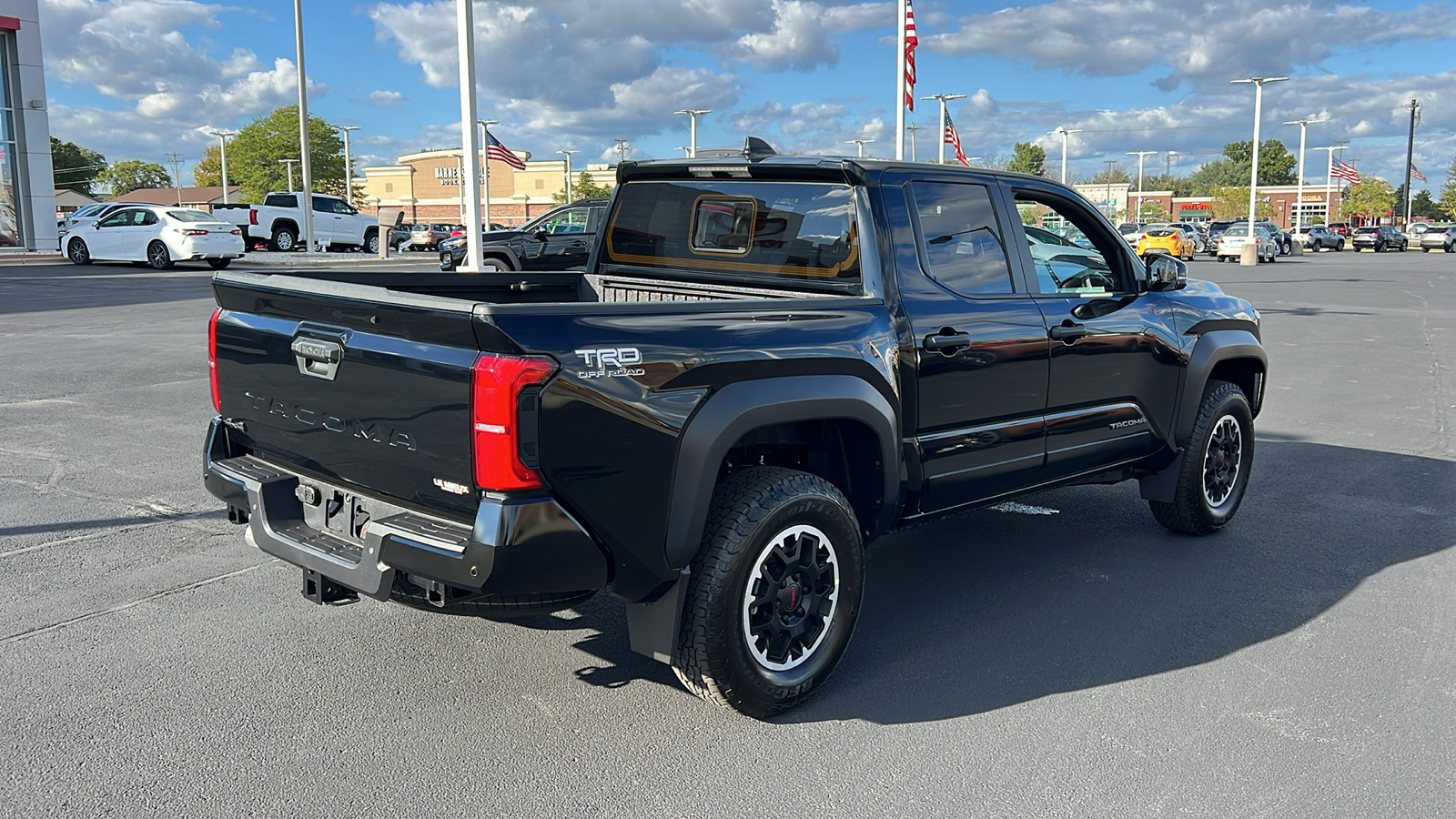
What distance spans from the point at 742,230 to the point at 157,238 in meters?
26.7

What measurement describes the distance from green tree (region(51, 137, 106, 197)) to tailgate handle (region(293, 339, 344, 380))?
13071 cm

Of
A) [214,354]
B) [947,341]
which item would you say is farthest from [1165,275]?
[214,354]

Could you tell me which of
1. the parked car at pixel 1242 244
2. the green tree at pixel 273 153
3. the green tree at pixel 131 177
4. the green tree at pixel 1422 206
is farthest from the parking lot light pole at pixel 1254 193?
the green tree at pixel 131 177

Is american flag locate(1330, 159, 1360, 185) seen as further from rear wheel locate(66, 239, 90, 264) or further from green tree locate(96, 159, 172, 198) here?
green tree locate(96, 159, 172, 198)

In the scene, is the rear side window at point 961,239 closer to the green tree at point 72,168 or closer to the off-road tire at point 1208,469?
the off-road tire at point 1208,469

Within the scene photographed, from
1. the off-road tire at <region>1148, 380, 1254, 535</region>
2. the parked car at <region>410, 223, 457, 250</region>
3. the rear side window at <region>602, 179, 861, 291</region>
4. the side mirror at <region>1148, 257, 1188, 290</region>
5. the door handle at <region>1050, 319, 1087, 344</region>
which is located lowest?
the off-road tire at <region>1148, 380, 1254, 535</region>

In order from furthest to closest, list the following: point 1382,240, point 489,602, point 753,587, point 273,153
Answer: point 273,153
point 1382,240
point 753,587
point 489,602

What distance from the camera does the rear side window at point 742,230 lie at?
443cm

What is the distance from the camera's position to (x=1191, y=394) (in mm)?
5742

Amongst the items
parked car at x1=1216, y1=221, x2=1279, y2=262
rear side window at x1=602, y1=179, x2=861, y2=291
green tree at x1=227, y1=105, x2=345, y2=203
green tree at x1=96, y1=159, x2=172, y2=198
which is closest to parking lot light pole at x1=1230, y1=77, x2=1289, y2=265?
parked car at x1=1216, y1=221, x2=1279, y2=262

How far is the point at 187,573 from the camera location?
507cm

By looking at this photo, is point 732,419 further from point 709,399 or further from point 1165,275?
point 1165,275

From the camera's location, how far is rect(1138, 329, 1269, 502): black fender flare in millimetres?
5738

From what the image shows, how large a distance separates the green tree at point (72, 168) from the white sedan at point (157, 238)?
102 meters
